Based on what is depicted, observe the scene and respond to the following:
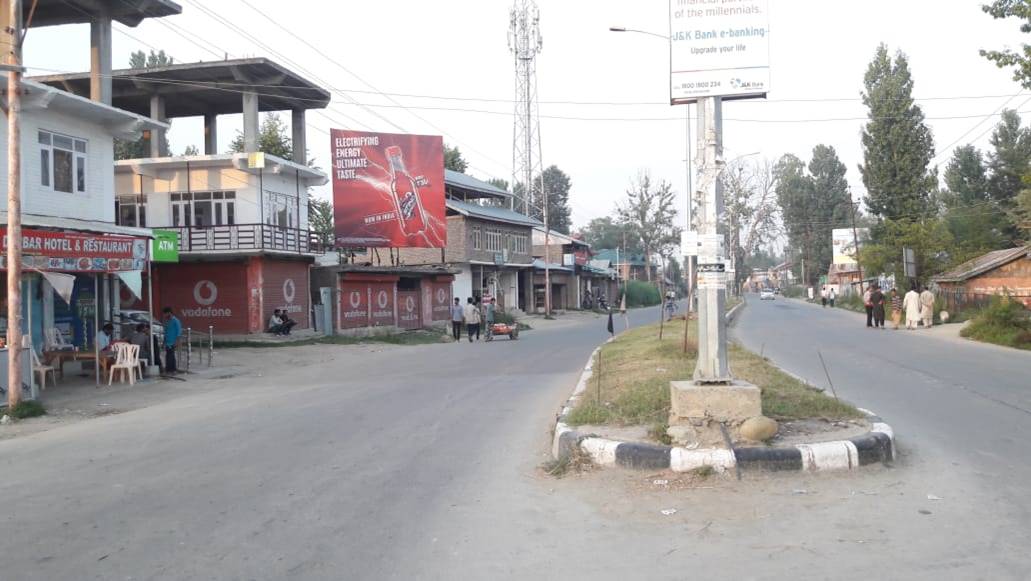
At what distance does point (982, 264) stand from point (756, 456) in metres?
33.7

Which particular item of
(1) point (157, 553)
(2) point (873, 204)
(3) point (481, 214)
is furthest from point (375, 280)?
(2) point (873, 204)

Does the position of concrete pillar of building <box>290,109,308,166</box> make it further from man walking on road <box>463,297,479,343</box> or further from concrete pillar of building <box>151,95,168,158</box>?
man walking on road <box>463,297,479,343</box>

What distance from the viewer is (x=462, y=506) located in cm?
608

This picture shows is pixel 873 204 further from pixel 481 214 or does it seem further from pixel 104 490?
pixel 104 490

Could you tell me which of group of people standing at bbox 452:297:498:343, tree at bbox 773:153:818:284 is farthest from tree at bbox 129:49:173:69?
tree at bbox 773:153:818:284

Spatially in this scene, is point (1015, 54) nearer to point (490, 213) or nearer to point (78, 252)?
point (78, 252)

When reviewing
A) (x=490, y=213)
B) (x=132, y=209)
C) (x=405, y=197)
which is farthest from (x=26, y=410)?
(x=490, y=213)

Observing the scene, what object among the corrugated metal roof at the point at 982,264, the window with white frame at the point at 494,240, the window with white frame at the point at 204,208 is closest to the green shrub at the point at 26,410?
the window with white frame at the point at 204,208

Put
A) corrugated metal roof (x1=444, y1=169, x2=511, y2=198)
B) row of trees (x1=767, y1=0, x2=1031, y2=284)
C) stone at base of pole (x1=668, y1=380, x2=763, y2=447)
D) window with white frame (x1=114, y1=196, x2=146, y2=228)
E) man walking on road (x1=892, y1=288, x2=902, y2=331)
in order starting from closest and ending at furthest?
stone at base of pole (x1=668, y1=380, x2=763, y2=447) < man walking on road (x1=892, y1=288, x2=902, y2=331) < window with white frame (x1=114, y1=196, x2=146, y2=228) < row of trees (x1=767, y1=0, x2=1031, y2=284) < corrugated metal roof (x1=444, y1=169, x2=511, y2=198)

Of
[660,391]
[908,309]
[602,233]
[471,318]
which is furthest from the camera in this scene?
[602,233]

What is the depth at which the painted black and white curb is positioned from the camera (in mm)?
6633

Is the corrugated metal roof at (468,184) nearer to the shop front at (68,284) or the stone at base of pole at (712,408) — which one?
the shop front at (68,284)

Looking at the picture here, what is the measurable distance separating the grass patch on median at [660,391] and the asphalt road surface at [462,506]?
0.75 meters

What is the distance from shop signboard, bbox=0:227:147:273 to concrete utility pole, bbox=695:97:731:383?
11.4 m
